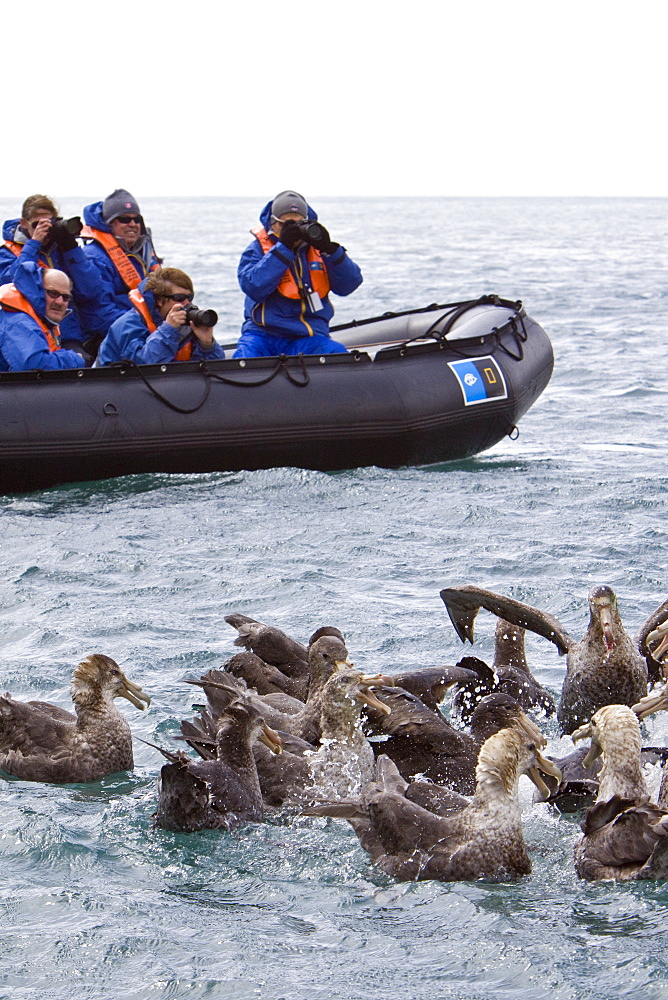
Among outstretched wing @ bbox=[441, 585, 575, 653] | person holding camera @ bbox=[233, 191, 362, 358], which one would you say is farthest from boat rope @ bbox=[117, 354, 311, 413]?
outstretched wing @ bbox=[441, 585, 575, 653]

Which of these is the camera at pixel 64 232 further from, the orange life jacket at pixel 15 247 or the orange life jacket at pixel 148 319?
the orange life jacket at pixel 148 319

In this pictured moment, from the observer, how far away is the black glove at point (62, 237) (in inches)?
455

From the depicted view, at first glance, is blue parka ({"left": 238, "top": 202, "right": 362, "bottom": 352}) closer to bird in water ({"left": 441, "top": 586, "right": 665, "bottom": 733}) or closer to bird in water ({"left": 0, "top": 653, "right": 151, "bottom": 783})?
bird in water ({"left": 441, "top": 586, "right": 665, "bottom": 733})

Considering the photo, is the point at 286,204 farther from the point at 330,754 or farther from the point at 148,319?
the point at 330,754

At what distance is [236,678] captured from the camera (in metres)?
6.70

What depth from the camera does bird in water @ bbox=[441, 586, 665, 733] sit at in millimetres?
6719

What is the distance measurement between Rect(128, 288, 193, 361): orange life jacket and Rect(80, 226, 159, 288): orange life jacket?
1.87 feet

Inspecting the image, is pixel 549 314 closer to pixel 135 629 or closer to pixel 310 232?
pixel 310 232

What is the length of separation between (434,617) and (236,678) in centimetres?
227

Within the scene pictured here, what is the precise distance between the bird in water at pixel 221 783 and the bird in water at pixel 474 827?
0.60 metres

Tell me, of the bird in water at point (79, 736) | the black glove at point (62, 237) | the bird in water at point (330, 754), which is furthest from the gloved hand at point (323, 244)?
the bird in water at point (330, 754)

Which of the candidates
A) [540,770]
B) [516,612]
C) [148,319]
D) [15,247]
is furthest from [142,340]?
[540,770]

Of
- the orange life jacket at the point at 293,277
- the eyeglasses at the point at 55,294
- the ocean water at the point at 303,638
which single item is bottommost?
the ocean water at the point at 303,638

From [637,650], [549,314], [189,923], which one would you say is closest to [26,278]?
[637,650]
